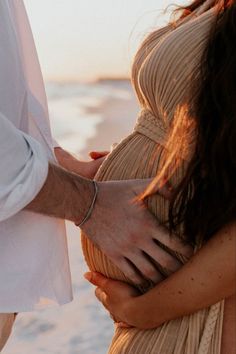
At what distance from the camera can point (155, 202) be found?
202cm

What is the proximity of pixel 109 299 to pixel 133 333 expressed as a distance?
0.09 meters

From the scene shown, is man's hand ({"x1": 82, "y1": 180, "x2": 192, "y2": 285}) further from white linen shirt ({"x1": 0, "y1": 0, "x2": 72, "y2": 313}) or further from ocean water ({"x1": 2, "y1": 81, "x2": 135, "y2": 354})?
ocean water ({"x1": 2, "y1": 81, "x2": 135, "y2": 354})

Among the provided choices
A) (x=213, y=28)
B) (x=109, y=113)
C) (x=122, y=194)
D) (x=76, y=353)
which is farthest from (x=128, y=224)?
(x=109, y=113)

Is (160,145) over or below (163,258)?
over

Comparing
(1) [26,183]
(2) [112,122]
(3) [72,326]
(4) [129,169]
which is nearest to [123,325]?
(4) [129,169]

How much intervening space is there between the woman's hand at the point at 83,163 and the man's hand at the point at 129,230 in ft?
1.10

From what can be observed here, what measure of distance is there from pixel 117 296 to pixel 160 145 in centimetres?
33

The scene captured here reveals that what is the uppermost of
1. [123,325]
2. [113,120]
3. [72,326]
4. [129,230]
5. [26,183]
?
[26,183]

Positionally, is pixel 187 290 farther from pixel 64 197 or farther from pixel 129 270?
pixel 64 197

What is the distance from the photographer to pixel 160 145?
2.07m

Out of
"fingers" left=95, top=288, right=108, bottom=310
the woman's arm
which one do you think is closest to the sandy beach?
"fingers" left=95, top=288, right=108, bottom=310

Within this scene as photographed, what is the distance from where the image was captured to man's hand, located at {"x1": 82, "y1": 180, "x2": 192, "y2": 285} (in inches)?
78.1

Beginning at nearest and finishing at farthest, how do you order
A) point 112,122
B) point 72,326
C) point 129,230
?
point 129,230 < point 72,326 < point 112,122

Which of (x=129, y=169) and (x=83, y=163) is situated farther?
(x=83, y=163)
